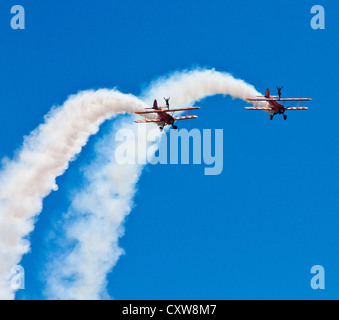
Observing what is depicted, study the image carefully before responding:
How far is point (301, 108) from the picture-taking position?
132875mm
